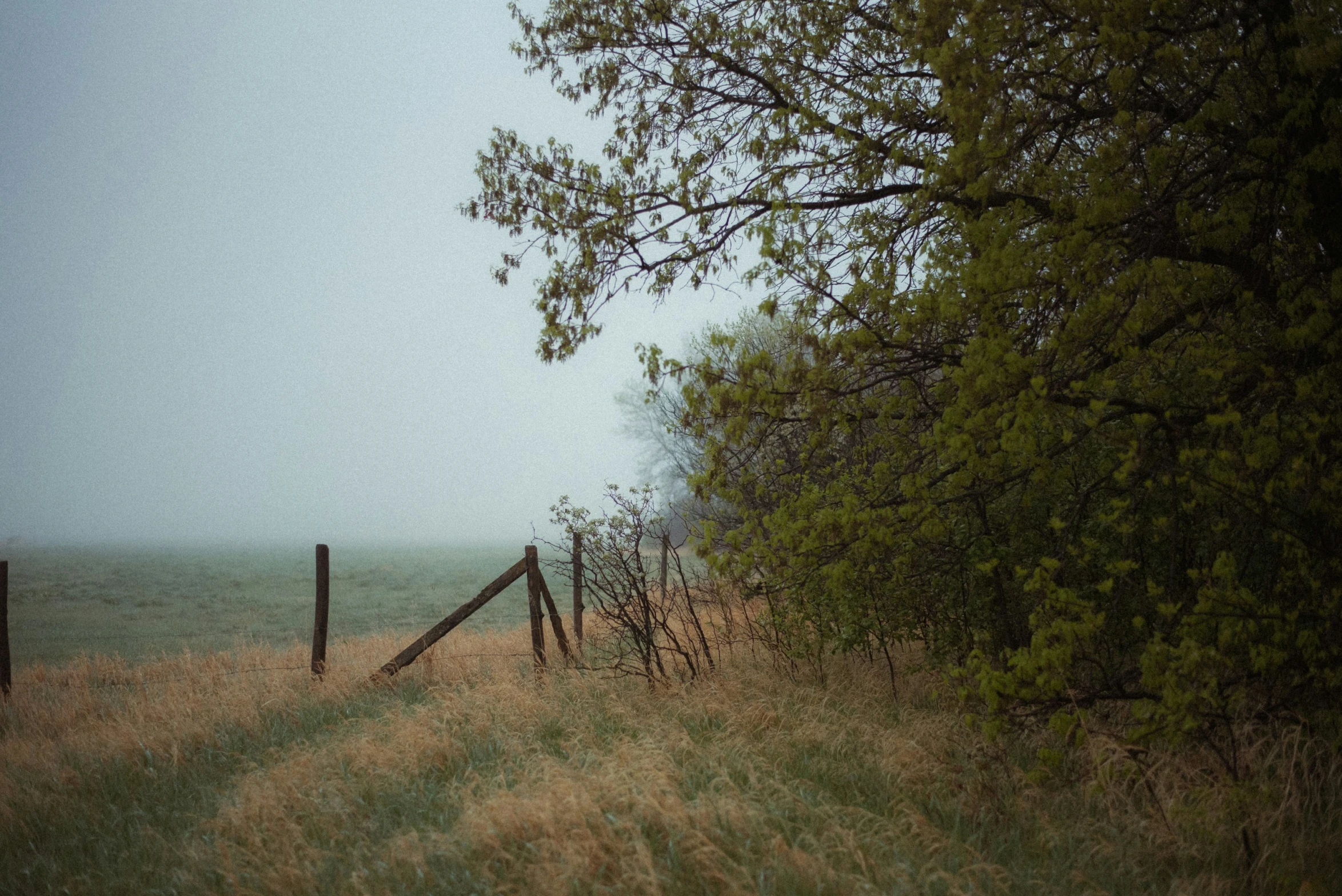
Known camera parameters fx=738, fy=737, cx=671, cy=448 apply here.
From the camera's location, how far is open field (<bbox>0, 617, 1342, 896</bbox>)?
366 cm

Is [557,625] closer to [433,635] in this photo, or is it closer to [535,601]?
[535,601]

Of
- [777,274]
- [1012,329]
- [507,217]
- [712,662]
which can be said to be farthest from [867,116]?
[712,662]

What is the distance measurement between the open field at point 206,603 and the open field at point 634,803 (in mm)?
5244

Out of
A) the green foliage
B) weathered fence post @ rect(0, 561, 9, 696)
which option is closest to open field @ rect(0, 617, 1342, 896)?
the green foliage

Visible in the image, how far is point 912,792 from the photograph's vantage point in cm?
456

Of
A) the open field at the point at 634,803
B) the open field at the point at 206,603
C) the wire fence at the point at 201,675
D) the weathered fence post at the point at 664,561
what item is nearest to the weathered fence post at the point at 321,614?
the wire fence at the point at 201,675

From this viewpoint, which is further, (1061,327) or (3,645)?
(3,645)

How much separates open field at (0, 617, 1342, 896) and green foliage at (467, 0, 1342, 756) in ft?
1.81

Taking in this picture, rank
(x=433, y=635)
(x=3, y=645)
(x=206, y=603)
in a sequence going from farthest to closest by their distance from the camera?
(x=206, y=603) → (x=3, y=645) → (x=433, y=635)

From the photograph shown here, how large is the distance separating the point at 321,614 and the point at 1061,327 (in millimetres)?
8529

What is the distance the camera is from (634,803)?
4242mm

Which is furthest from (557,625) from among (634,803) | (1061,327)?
(1061,327)

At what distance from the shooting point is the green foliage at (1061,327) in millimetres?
3668

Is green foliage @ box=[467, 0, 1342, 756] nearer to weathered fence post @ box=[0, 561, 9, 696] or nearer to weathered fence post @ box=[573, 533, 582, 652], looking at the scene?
weathered fence post @ box=[573, 533, 582, 652]
